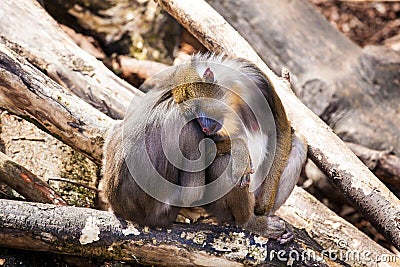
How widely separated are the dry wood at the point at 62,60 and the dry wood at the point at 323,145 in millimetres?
817

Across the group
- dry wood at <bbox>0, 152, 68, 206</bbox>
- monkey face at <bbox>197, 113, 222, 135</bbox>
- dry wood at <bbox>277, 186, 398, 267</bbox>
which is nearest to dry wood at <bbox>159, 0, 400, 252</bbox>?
dry wood at <bbox>277, 186, 398, 267</bbox>

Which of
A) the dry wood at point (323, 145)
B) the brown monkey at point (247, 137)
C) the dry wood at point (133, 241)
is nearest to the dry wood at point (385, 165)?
the dry wood at point (323, 145)

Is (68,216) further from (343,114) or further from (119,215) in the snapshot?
(343,114)

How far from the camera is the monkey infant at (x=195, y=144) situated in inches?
148

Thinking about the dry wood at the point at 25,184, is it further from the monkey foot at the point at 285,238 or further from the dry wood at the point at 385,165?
the dry wood at the point at 385,165

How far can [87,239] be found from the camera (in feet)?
12.9

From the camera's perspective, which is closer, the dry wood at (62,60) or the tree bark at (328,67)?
the dry wood at (62,60)

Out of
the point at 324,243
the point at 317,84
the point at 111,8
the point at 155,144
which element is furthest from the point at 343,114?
the point at 155,144

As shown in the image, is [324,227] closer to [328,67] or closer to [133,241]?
[133,241]

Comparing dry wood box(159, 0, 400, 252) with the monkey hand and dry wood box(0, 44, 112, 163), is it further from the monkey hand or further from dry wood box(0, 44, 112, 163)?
dry wood box(0, 44, 112, 163)

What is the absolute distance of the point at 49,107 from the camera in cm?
462

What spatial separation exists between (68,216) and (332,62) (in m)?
3.87

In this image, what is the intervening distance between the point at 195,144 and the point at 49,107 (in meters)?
1.36

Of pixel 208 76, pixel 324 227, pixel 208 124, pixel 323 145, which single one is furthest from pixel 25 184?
pixel 324 227
